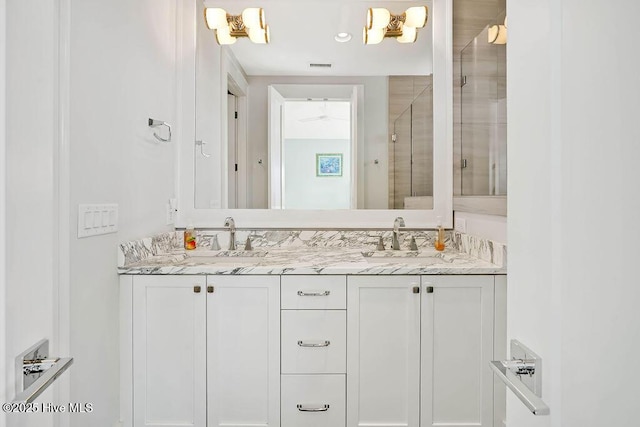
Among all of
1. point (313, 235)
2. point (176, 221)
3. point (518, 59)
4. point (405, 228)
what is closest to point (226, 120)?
point (176, 221)

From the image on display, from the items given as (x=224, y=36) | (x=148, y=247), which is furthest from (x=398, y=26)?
(x=148, y=247)

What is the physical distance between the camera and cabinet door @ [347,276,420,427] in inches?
68.7

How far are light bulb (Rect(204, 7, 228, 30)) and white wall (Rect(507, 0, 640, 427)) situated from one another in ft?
7.00

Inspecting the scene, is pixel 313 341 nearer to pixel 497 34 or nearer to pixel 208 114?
pixel 208 114

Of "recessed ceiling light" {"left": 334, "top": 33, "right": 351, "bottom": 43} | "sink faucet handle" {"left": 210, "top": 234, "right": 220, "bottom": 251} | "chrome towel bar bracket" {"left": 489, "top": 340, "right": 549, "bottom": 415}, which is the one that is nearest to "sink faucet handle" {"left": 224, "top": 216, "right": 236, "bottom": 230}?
"sink faucet handle" {"left": 210, "top": 234, "right": 220, "bottom": 251}

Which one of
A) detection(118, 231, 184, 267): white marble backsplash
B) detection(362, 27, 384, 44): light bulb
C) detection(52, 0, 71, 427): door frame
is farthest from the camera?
detection(362, 27, 384, 44): light bulb

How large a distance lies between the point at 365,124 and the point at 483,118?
688 millimetres

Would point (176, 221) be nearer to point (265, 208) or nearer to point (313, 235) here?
point (265, 208)

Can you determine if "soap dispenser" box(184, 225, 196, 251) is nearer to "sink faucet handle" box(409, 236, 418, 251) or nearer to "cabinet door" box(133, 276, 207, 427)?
"cabinet door" box(133, 276, 207, 427)

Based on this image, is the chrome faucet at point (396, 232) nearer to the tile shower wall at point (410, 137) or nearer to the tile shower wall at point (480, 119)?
the tile shower wall at point (410, 137)

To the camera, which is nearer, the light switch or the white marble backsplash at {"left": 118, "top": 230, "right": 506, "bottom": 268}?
the light switch

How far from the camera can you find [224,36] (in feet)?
7.75

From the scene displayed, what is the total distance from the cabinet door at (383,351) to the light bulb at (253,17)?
160 centimetres

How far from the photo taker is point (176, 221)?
2.32 metres
